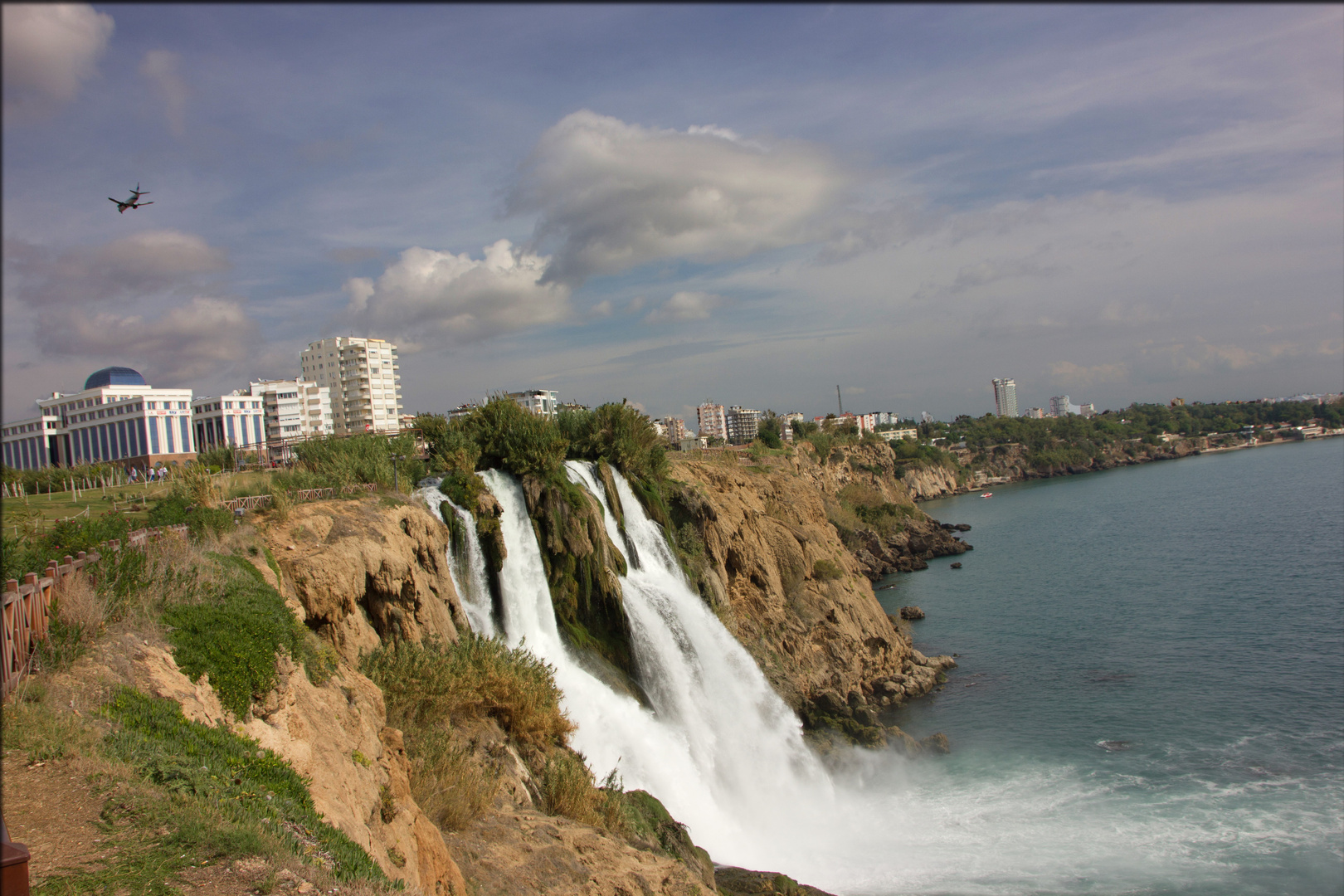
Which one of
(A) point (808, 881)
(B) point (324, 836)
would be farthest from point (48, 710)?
(A) point (808, 881)

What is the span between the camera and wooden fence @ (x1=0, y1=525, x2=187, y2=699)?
7137 mm

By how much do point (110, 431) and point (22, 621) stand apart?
19.9 m

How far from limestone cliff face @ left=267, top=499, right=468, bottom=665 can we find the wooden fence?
5164 mm

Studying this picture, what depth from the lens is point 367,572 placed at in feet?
51.1

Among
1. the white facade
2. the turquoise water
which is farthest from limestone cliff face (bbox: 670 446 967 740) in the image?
the white facade

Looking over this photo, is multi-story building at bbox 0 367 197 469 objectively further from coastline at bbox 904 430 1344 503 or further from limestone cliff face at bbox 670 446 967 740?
coastline at bbox 904 430 1344 503

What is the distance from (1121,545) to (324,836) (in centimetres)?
6071

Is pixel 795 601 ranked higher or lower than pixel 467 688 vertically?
lower

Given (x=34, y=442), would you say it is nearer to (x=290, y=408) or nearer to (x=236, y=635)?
(x=236, y=635)

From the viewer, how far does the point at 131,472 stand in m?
23.0

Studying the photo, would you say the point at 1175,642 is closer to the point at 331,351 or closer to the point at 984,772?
the point at 984,772

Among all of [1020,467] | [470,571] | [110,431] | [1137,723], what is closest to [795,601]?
[1137,723]

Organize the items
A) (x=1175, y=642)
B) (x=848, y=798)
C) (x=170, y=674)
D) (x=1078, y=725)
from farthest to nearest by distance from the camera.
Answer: (x=1175, y=642)
(x=1078, y=725)
(x=848, y=798)
(x=170, y=674)

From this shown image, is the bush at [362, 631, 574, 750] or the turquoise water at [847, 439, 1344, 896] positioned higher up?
the bush at [362, 631, 574, 750]
